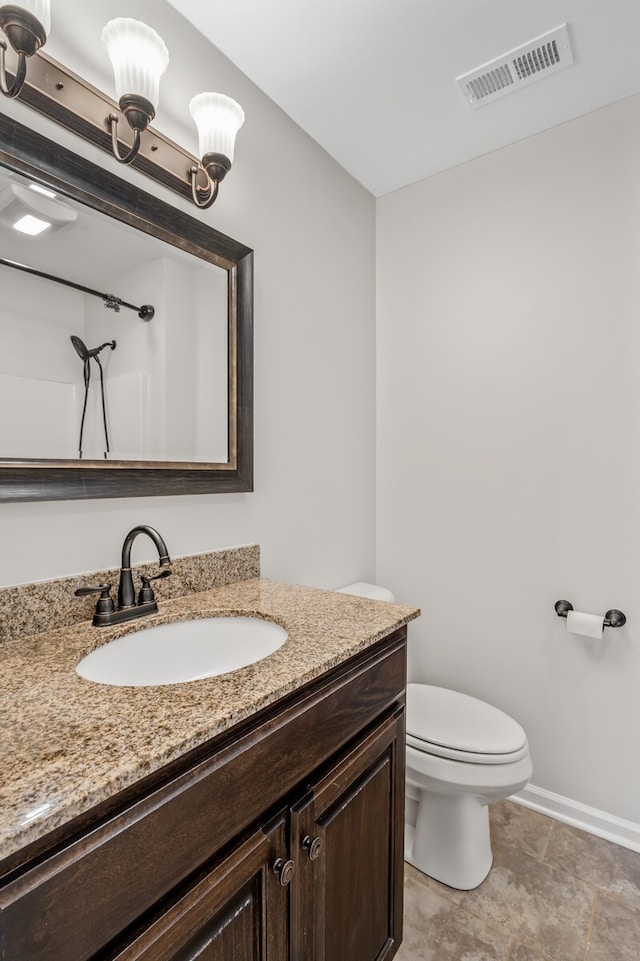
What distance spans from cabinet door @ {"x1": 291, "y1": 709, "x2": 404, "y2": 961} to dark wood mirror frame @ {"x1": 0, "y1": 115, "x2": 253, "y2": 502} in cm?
77

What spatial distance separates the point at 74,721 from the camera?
63cm

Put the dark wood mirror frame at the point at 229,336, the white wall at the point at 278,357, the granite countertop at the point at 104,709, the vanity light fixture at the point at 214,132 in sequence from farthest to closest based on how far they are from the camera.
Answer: the vanity light fixture at the point at 214,132 → the white wall at the point at 278,357 → the dark wood mirror frame at the point at 229,336 → the granite countertop at the point at 104,709

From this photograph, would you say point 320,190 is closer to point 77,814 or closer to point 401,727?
point 401,727

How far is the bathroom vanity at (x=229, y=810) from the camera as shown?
0.50m

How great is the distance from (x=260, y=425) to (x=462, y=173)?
1377 millimetres

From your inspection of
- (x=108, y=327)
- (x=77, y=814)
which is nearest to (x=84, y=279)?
(x=108, y=327)

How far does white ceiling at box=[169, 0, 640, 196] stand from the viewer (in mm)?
1297

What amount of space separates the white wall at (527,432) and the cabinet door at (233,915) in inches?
53.3

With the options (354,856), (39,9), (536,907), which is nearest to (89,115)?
(39,9)

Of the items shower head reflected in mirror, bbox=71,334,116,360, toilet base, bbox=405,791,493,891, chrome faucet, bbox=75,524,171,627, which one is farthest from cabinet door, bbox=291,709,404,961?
shower head reflected in mirror, bbox=71,334,116,360

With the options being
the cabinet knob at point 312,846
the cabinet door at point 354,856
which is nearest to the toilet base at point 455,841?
the cabinet door at point 354,856

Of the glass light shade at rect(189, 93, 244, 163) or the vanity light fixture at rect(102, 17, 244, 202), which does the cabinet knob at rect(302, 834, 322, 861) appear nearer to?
the vanity light fixture at rect(102, 17, 244, 202)

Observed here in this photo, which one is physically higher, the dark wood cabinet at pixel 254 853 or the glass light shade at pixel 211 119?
the glass light shade at pixel 211 119

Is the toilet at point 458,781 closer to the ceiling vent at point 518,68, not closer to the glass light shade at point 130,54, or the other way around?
the glass light shade at point 130,54
